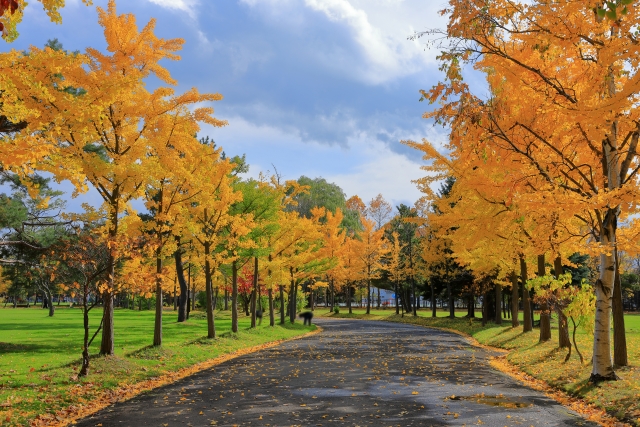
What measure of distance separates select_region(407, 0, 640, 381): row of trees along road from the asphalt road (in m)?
2.79

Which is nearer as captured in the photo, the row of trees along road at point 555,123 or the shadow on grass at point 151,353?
the row of trees along road at point 555,123

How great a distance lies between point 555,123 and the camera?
11.2m

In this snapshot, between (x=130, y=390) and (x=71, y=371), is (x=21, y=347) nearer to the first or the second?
(x=71, y=371)

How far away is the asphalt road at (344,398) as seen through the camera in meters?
7.67

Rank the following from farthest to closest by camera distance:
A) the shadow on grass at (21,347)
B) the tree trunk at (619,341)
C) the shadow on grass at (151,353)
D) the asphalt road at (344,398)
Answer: the shadow on grass at (21,347) < the shadow on grass at (151,353) < the tree trunk at (619,341) < the asphalt road at (344,398)

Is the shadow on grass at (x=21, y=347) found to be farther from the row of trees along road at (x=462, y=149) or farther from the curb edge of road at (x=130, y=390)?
the curb edge of road at (x=130, y=390)

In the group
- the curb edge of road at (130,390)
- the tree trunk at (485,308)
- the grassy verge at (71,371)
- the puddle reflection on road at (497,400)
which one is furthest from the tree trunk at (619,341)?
the tree trunk at (485,308)

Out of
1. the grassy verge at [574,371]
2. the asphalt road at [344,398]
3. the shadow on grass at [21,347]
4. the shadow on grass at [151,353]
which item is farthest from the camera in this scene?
the shadow on grass at [21,347]

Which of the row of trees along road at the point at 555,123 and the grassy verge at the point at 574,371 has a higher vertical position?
the row of trees along road at the point at 555,123

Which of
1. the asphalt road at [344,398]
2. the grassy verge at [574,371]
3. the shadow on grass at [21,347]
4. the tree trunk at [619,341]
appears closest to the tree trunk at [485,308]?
the grassy verge at [574,371]

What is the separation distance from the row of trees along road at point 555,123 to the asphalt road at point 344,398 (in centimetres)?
279

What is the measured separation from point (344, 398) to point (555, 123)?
293 inches

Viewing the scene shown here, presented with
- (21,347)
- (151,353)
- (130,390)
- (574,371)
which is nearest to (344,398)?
(130,390)

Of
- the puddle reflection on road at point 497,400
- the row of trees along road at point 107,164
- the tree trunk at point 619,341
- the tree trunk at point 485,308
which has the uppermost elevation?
the row of trees along road at point 107,164
